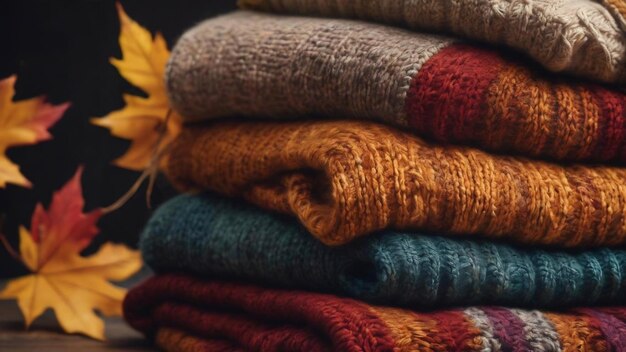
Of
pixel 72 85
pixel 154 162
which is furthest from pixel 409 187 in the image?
pixel 72 85

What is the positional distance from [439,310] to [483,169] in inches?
4.1

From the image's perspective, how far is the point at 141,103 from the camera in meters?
1.14

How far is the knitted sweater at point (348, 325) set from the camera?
0.69 metres

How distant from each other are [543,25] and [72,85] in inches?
25.4

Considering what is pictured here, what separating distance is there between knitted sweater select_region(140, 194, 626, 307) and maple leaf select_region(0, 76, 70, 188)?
24 cm

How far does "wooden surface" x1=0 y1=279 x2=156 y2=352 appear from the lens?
3.01 ft

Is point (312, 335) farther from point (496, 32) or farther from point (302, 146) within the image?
point (496, 32)

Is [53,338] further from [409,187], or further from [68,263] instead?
[409,187]

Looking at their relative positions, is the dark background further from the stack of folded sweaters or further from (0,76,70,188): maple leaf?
the stack of folded sweaters

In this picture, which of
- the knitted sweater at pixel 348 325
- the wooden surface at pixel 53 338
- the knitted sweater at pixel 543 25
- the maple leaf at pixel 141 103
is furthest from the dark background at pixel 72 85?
the knitted sweater at pixel 543 25

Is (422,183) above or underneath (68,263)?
above

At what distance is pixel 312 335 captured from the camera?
0.72m

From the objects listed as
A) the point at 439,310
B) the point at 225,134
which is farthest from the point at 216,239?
the point at 439,310

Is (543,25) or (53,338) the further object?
(53,338)
